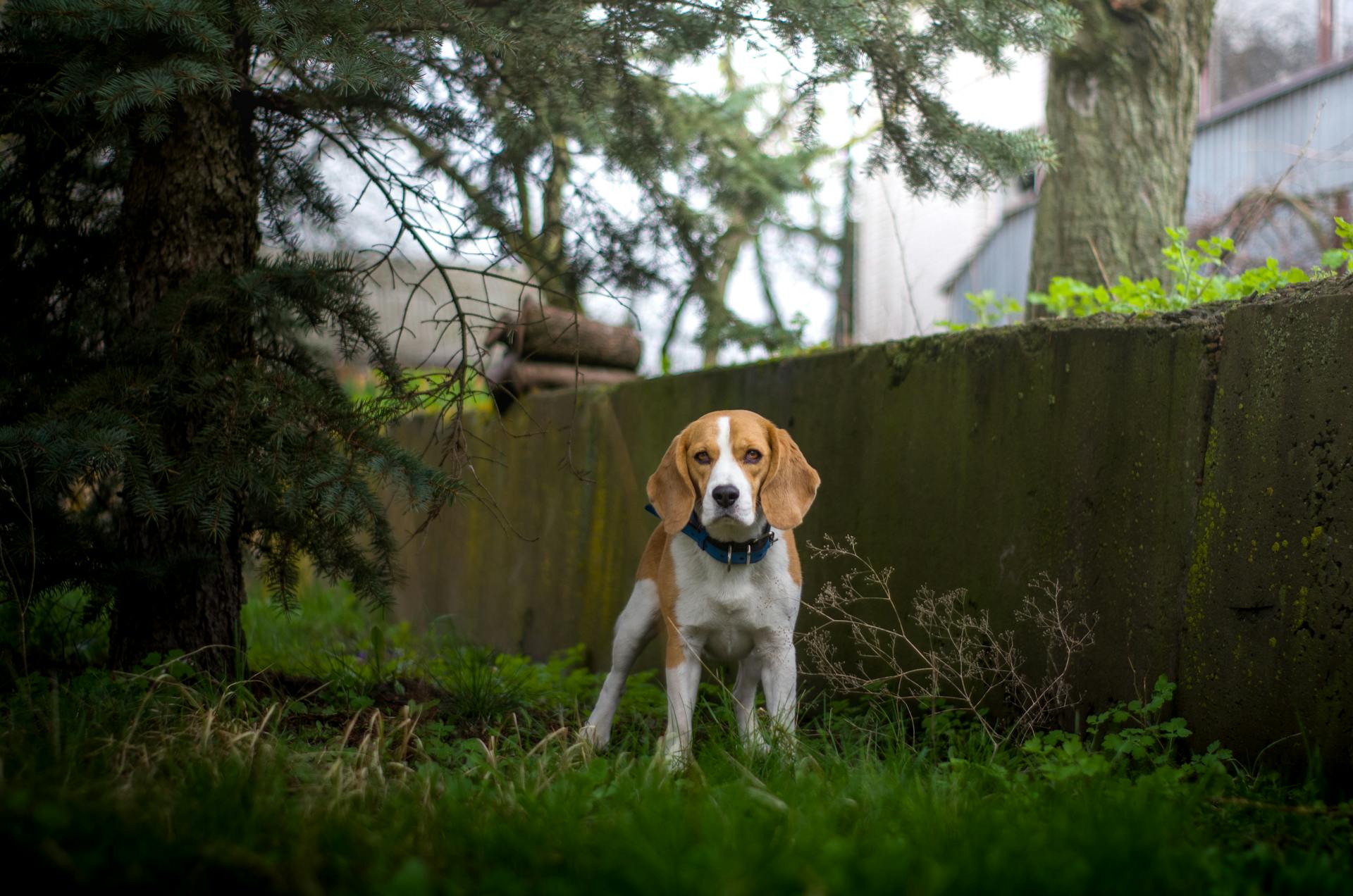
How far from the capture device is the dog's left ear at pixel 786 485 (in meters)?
3.36

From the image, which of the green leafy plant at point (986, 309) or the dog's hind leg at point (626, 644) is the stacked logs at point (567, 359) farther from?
the dog's hind leg at point (626, 644)

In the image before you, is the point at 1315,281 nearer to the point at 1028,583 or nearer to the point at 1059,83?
the point at 1028,583

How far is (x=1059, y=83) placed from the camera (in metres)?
5.29

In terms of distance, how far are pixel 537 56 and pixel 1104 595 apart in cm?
269

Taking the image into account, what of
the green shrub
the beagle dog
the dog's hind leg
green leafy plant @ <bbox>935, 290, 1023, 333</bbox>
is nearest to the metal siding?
green leafy plant @ <bbox>935, 290, 1023, 333</bbox>

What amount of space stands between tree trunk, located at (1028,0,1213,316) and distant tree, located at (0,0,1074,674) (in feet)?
4.24

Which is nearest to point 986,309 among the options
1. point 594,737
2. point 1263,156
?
point 594,737

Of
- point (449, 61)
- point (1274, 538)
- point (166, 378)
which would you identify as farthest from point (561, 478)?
point (1274, 538)

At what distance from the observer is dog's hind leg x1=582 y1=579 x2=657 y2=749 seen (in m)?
3.75

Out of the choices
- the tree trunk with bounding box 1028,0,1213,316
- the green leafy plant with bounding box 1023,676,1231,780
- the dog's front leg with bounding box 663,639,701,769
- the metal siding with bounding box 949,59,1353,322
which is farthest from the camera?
the metal siding with bounding box 949,59,1353,322

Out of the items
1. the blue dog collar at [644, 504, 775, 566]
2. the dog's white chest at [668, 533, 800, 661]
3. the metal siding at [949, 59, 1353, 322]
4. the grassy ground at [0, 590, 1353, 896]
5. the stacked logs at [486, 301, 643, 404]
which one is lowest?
the grassy ground at [0, 590, 1353, 896]

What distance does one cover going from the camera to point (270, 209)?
13.7 feet

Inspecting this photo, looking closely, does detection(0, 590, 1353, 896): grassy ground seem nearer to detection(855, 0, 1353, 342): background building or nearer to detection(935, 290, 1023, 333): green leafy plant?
detection(935, 290, 1023, 333): green leafy plant

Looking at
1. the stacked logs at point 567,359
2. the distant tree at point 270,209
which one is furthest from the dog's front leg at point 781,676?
the stacked logs at point 567,359
